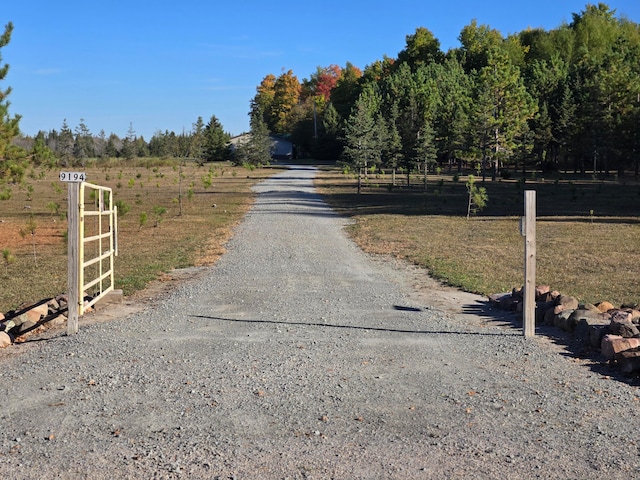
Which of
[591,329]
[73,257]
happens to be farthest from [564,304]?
[73,257]

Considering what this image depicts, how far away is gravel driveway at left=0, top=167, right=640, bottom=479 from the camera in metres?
3.91

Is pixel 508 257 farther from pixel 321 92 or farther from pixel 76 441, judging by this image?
pixel 321 92

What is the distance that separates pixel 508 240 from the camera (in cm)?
1714

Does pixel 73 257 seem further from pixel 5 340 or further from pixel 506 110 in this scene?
pixel 506 110

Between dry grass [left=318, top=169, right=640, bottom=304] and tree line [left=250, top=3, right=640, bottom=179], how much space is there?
10699 mm

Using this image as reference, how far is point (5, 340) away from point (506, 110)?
50.0 meters

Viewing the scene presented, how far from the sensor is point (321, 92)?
394 feet

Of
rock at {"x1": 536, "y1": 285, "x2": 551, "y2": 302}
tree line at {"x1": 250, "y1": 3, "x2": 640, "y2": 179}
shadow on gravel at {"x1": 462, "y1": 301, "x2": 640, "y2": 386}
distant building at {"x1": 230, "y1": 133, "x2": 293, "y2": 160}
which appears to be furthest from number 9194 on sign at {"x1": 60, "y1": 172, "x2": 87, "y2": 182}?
distant building at {"x1": 230, "y1": 133, "x2": 293, "y2": 160}

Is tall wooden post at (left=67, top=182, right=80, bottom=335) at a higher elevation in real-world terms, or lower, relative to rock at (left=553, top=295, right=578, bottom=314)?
higher

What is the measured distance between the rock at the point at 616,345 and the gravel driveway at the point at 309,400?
12.6 inches

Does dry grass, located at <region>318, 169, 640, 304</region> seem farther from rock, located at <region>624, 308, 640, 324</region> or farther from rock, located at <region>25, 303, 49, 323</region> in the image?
rock, located at <region>25, 303, 49, 323</region>

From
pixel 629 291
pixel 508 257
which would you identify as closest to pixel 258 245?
pixel 508 257

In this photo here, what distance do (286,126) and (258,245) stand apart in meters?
92.9

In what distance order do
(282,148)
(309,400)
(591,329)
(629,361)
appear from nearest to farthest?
(309,400)
(629,361)
(591,329)
(282,148)
